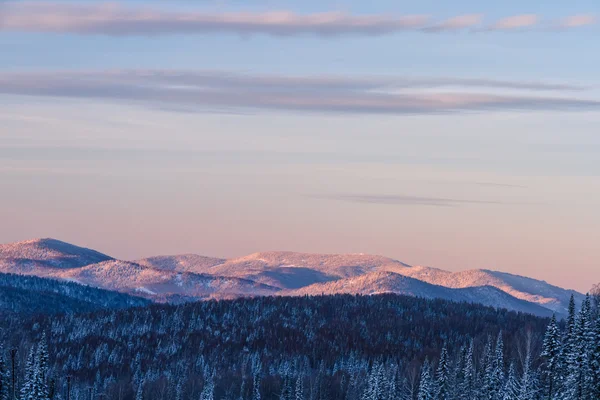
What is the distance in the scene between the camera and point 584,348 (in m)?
111

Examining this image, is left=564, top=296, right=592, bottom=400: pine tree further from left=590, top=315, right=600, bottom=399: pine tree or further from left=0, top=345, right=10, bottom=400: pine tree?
left=0, top=345, right=10, bottom=400: pine tree

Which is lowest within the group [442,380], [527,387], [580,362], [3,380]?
[3,380]

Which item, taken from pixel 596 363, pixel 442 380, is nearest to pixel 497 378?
pixel 442 380

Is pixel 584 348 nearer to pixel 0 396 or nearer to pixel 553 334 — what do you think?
pixel 553 334

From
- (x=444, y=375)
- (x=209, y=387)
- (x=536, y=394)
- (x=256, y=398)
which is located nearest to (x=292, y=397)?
(x=256, y=398)

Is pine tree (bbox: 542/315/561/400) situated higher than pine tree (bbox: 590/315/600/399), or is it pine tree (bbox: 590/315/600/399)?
pine tree (bbox: 542/315/561/400)

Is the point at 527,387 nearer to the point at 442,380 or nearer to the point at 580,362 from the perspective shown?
the point at 442,380

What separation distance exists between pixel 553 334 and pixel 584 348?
16.4 metres

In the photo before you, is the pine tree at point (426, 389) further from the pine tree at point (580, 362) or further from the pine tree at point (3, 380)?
the pine tree at point (3, 380)

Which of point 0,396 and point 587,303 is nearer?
point 0,396

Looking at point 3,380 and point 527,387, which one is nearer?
point 3,380

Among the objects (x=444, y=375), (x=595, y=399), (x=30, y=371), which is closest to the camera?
(x=595, y=399)

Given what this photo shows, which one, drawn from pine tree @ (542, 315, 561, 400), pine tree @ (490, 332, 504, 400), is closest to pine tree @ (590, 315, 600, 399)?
pine tree @ (542, 315, 561, 400)

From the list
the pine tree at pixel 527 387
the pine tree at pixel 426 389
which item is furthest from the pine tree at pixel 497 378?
the pine tree at pixel 426 389
